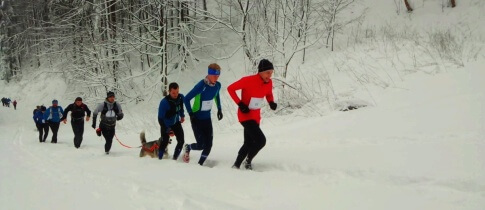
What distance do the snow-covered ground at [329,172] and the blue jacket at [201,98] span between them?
3.08 ft

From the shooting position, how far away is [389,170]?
4.40 m

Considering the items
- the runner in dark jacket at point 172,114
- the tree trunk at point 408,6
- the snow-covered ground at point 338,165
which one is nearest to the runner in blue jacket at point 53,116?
the snow-covered ground at point 338,165

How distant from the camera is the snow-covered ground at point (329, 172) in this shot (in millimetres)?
3799

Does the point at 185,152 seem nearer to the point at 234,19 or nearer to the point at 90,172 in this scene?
the point at 90,172

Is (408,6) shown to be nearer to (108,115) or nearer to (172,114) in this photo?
(108,115)

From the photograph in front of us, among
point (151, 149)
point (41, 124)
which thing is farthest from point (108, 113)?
point (41, 124)

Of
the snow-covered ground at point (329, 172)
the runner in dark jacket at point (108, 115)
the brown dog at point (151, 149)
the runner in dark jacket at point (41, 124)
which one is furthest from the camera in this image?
the runner in dark jacket at point (41, 124)

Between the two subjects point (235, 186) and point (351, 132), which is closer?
point (235, 186)

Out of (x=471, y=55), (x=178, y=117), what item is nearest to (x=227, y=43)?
(x=471, y=55)

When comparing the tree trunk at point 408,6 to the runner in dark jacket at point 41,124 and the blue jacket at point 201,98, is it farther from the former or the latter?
the runner in dark jacket at point 41,124

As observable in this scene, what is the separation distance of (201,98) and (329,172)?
2485mm

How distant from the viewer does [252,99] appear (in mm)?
5371

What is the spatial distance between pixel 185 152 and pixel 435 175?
4.30 metres

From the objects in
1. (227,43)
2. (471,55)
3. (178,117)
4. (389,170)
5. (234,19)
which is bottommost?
(389,170)
